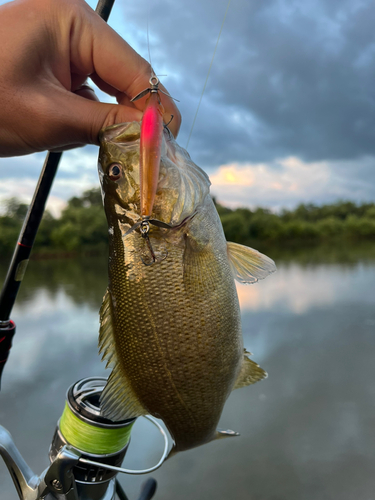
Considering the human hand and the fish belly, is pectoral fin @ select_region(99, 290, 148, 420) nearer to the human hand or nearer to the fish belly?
the fish belly

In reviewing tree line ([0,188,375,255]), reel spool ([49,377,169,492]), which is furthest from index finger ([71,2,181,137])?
tree line ([0,188,375,255])

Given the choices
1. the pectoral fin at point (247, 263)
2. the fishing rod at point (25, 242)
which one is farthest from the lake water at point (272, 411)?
the pectoral fin at point (247, 263)

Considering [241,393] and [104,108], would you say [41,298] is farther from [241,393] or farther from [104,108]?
[104,108]

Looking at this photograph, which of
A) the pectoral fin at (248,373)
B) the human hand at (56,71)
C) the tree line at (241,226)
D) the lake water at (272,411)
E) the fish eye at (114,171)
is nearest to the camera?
the human hand at (56,71)

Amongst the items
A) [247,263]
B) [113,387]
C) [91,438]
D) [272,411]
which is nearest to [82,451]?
[91,438]

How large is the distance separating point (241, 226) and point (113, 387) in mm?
17205

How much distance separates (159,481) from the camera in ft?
8.97

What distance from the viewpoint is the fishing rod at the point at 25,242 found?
1.45 m

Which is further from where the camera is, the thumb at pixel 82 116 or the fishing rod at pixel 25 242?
the fishing rod at pixel 25 242

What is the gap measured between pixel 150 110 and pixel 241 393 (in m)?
3.83

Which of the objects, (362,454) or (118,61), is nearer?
(118,61)

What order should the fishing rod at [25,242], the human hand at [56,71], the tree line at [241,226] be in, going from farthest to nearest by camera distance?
the tree line at [241,226] < the fishing rod at [25,242] < the human hand at [56,71]

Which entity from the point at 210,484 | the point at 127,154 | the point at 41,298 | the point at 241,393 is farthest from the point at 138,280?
the point at 41,298

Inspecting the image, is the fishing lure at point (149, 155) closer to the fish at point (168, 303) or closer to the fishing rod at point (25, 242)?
the fish at point (168, 303)
